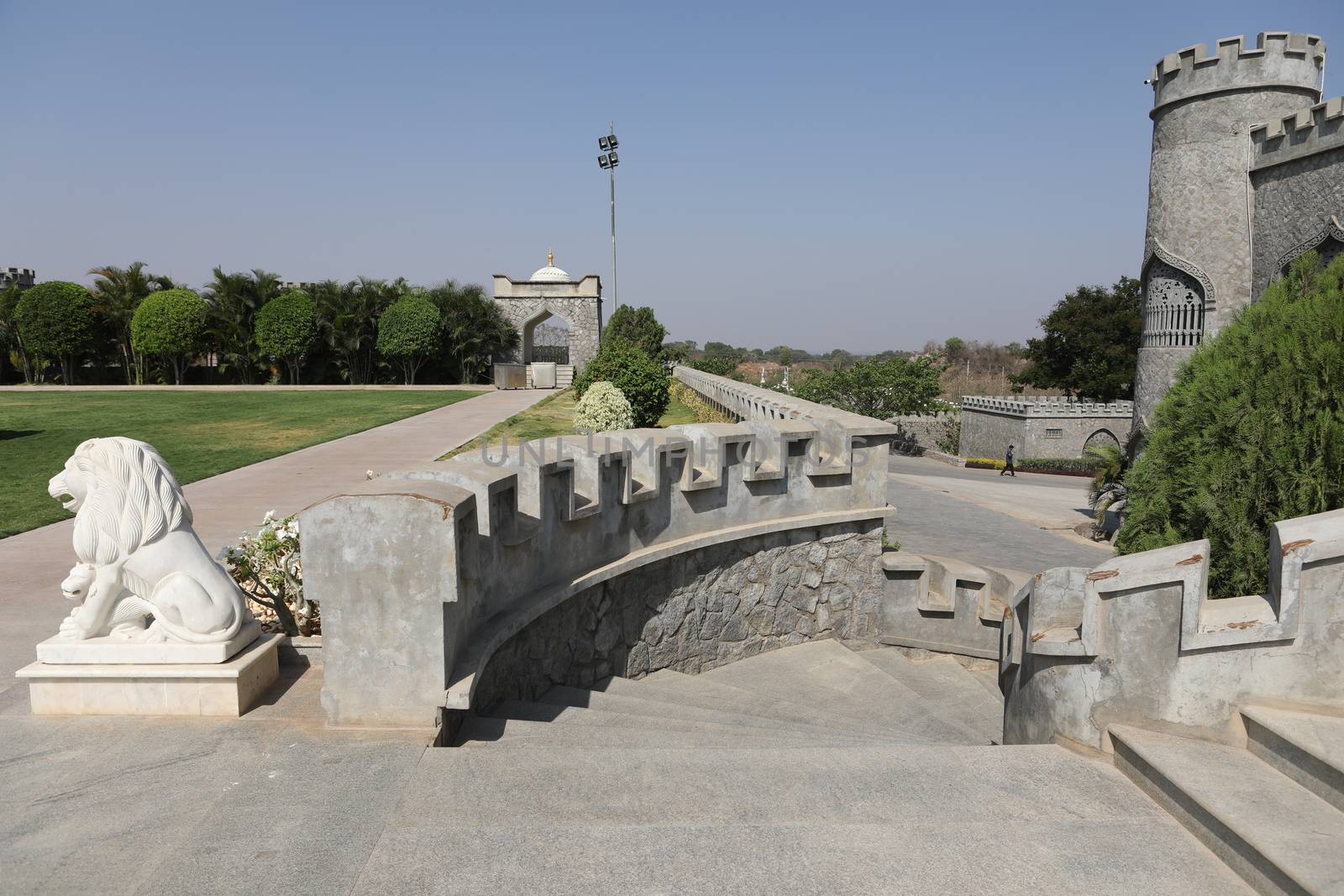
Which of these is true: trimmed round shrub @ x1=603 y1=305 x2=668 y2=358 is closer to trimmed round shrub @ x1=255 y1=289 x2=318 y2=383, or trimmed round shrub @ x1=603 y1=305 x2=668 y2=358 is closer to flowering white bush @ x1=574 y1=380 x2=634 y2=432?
trimmed round shrub @ x1=255 y1=289 x2=318 y2=383

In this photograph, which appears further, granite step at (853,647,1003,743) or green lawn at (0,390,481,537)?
green lawn at (0,390,481,537)

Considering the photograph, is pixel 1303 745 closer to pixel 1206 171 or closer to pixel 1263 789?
pixel 1263 789

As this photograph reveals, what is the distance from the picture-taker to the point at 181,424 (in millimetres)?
21125

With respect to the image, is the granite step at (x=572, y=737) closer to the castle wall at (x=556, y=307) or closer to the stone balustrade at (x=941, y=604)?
the stone balustrade at (x=941, y=604)

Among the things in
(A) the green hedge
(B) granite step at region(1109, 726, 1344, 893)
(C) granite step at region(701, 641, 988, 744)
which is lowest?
(A) the green hedge

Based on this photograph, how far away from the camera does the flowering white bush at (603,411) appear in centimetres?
1534

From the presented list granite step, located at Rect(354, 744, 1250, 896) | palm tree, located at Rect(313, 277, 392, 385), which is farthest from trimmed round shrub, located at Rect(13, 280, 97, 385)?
granite step, located at Rect(354, 744, 1250, 896)

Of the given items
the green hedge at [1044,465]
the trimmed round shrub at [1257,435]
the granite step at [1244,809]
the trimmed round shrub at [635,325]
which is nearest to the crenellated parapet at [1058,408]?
the green hedge at [1044,465]

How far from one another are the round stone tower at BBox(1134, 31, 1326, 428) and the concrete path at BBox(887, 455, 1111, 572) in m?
3.63

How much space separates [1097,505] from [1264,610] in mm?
18734

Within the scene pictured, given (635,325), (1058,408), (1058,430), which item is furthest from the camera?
(1058,430)

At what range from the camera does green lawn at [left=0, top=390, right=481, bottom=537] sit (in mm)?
12781

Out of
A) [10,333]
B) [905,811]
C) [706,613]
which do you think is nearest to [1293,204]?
[706,613]

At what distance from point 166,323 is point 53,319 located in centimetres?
470
